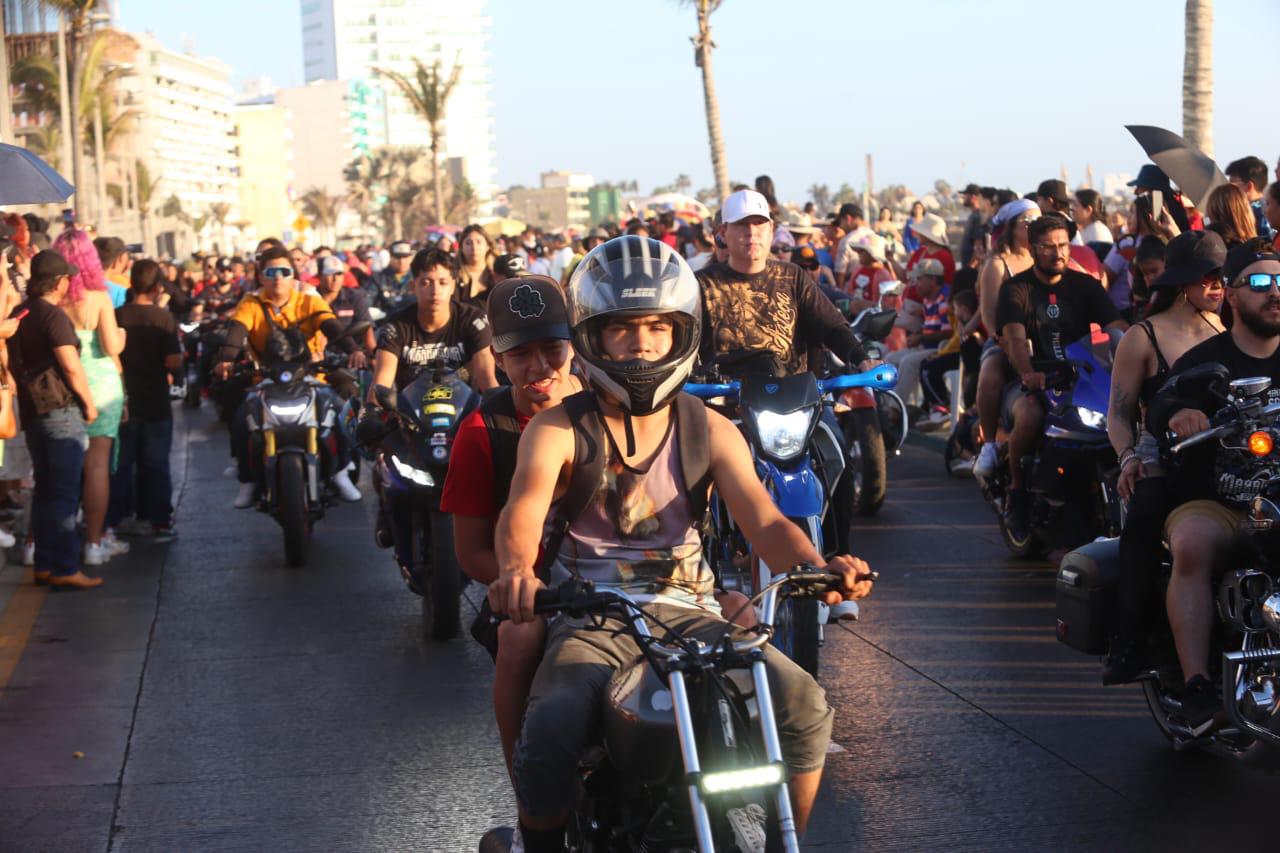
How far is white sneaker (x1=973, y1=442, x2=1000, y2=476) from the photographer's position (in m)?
10.5

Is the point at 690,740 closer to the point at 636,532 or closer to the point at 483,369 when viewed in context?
the point at 636,532

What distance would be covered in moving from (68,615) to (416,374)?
2512 mm

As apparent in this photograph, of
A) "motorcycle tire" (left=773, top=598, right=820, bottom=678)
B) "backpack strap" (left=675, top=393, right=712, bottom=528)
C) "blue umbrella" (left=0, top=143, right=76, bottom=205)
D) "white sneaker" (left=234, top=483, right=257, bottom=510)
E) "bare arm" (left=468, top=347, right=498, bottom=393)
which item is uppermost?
"blue umbrella" (left=0, top=143, right=76, bottom=205)

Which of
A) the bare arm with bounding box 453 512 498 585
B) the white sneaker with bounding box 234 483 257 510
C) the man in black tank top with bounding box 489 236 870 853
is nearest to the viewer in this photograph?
the man in black tank top with bounding box 489 236 870 853

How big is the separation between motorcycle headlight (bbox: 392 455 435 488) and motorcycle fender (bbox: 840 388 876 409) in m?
3.69

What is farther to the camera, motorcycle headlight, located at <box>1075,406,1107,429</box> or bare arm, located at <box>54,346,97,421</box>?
bare arm, located at <box>54,346,97,421</box>

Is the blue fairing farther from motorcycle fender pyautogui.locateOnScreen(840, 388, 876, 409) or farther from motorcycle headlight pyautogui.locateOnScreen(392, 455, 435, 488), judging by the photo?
motorcycle fender pyautogui.locateOnScreen(840, 388, 876, 409)

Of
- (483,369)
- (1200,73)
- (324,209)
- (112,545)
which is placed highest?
(1200,73)

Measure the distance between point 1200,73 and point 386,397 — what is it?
1120cm

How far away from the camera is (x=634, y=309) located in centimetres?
439

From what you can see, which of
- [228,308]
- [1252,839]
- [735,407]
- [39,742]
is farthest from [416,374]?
[228,308]

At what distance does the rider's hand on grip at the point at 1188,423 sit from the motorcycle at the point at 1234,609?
0.04 meters

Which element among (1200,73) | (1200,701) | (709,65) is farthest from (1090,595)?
(709,65)

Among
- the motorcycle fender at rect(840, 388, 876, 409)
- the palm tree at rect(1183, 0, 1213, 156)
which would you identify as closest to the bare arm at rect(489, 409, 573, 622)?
the motorcycle fender at rect(840, 388, 876, 409)
